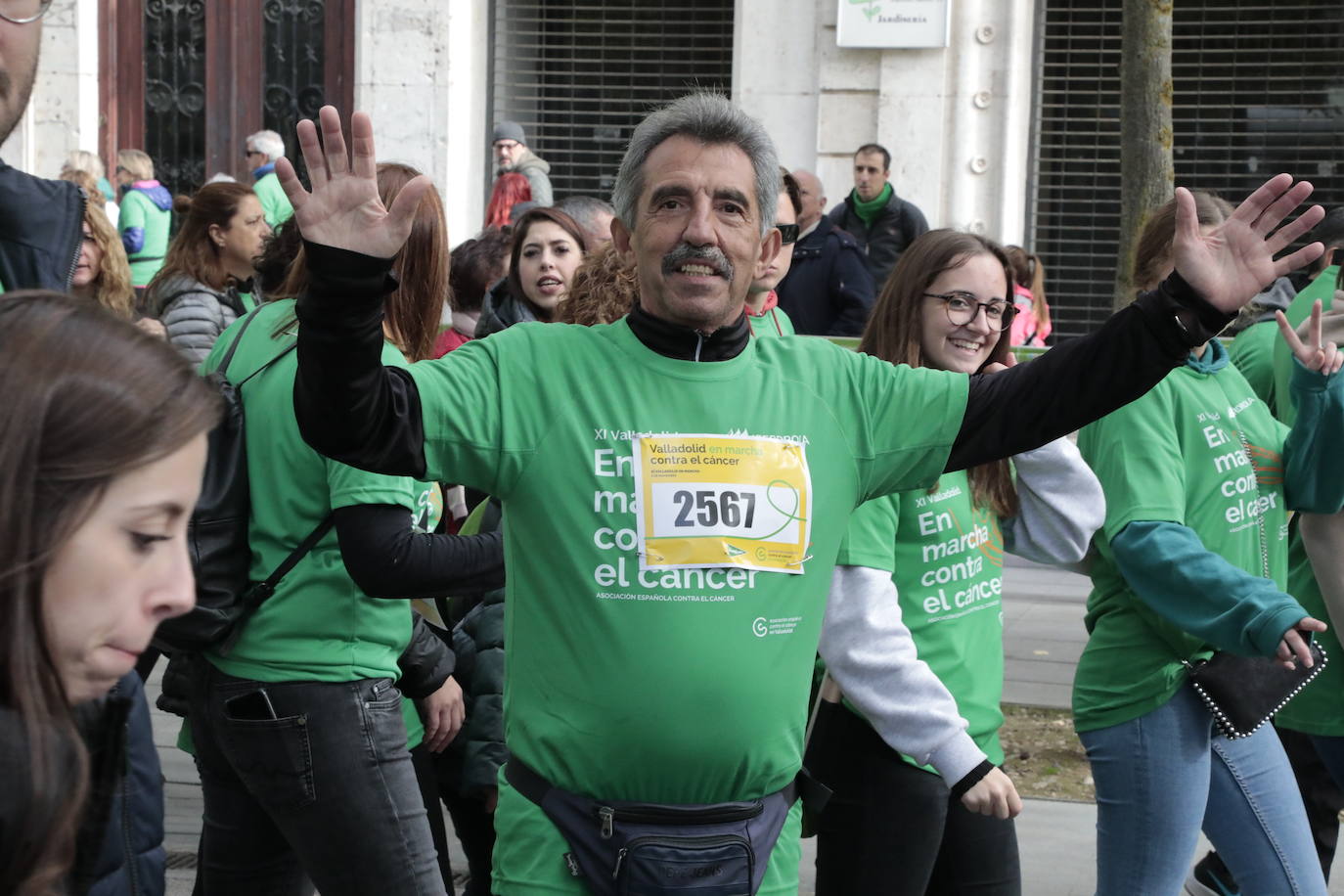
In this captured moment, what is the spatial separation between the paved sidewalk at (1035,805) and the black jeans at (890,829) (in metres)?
1.73

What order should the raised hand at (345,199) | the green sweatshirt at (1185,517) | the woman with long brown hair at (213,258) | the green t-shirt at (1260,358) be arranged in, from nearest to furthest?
the raised hand at (345,199) < the green sweatshirt at (1185,517) < the green t-shirt at (1260,358) < the woman with long brown hair at (213,258)

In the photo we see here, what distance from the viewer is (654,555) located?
8.11 ft

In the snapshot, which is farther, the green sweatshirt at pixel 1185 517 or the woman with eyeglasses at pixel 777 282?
the woman with eyeglasses at pixel 777 282

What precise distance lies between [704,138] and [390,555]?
0.96m

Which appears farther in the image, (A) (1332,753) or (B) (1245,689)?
(A) (1332,753)

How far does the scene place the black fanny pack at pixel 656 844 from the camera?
8.09 ft

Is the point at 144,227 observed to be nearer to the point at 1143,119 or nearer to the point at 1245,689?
the point at 1143,119

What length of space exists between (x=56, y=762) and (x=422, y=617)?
8.29 feet

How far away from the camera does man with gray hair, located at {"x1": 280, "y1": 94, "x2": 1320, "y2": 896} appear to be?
2469mm

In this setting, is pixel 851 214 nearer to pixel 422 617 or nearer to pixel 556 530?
pixel 422 617

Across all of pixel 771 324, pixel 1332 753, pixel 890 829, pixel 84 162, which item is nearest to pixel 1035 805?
pixel 1332 753

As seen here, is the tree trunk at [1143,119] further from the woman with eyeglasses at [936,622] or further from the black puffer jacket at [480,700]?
the black puffer jacket at [480,700]

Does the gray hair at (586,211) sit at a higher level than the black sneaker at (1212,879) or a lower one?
higher

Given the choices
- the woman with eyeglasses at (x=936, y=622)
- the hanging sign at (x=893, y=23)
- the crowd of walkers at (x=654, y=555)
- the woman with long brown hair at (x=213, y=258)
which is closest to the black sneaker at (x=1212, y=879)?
the crowd of walkers at (x=654, y=555)
